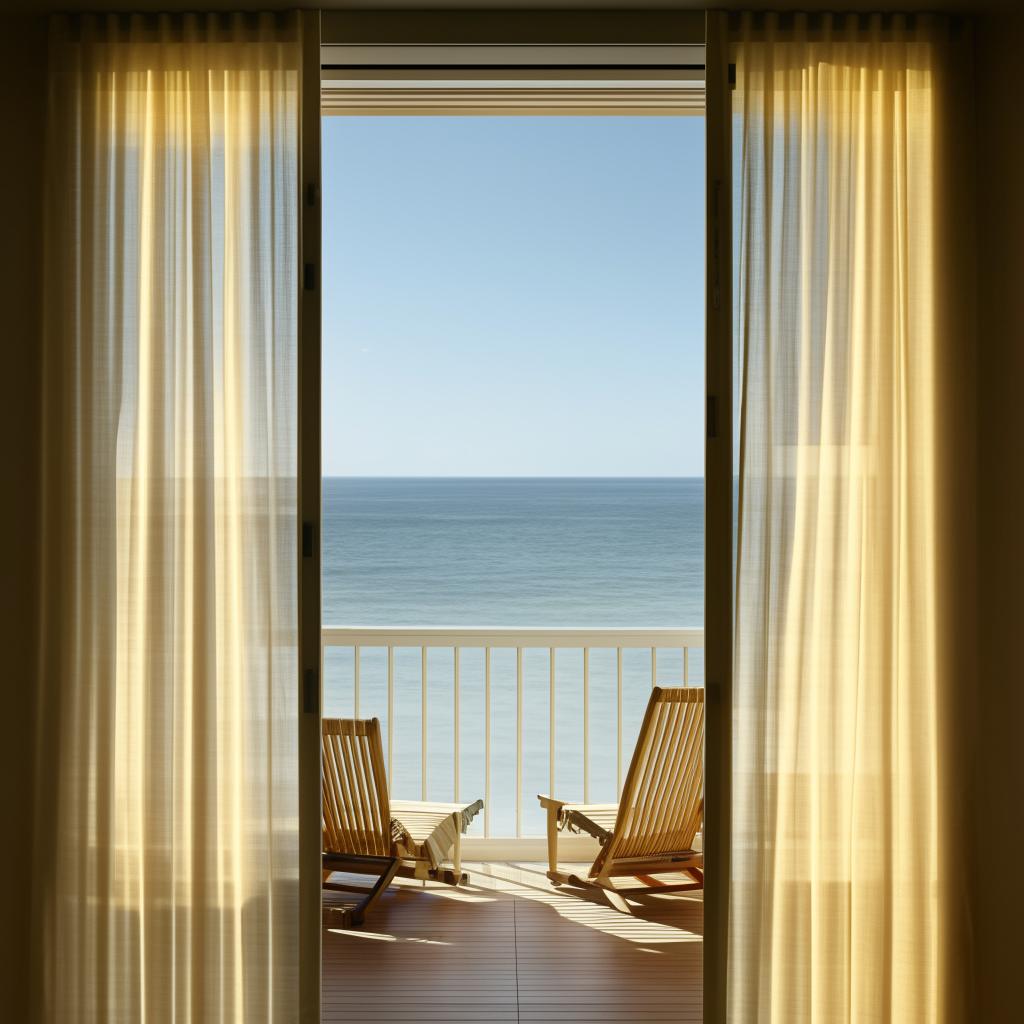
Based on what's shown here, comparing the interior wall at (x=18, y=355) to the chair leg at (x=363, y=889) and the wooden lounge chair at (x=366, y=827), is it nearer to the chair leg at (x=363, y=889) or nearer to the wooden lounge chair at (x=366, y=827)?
the wooden lounge chair at (x=366, y=827)

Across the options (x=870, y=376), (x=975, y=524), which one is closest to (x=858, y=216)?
(x=870, y=376)

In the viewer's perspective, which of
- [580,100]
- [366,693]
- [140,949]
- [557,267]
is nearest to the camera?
[140,949]

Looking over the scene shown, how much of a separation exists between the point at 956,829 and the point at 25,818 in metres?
2.49

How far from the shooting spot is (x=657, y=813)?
152 inches

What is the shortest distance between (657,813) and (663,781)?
16cm

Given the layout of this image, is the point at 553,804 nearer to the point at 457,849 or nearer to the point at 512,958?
the point at 457,849

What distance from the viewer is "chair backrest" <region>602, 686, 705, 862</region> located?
12.3 feet

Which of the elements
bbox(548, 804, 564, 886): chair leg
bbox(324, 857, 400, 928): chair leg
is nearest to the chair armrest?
bbox(548, 804, 564, 886): chair leg

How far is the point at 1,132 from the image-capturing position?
2.51m

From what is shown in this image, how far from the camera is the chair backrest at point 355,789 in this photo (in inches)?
143

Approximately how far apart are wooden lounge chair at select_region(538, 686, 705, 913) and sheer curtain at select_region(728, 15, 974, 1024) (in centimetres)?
125

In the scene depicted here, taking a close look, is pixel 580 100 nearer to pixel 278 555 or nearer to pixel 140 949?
pixel 278 555

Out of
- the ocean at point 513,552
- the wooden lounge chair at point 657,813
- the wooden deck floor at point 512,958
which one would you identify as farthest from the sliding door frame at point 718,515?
the ocean at point 513,552

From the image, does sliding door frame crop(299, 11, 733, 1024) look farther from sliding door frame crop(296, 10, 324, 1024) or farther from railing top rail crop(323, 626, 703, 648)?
railing top rail crop(323, 626, 703, 648)
